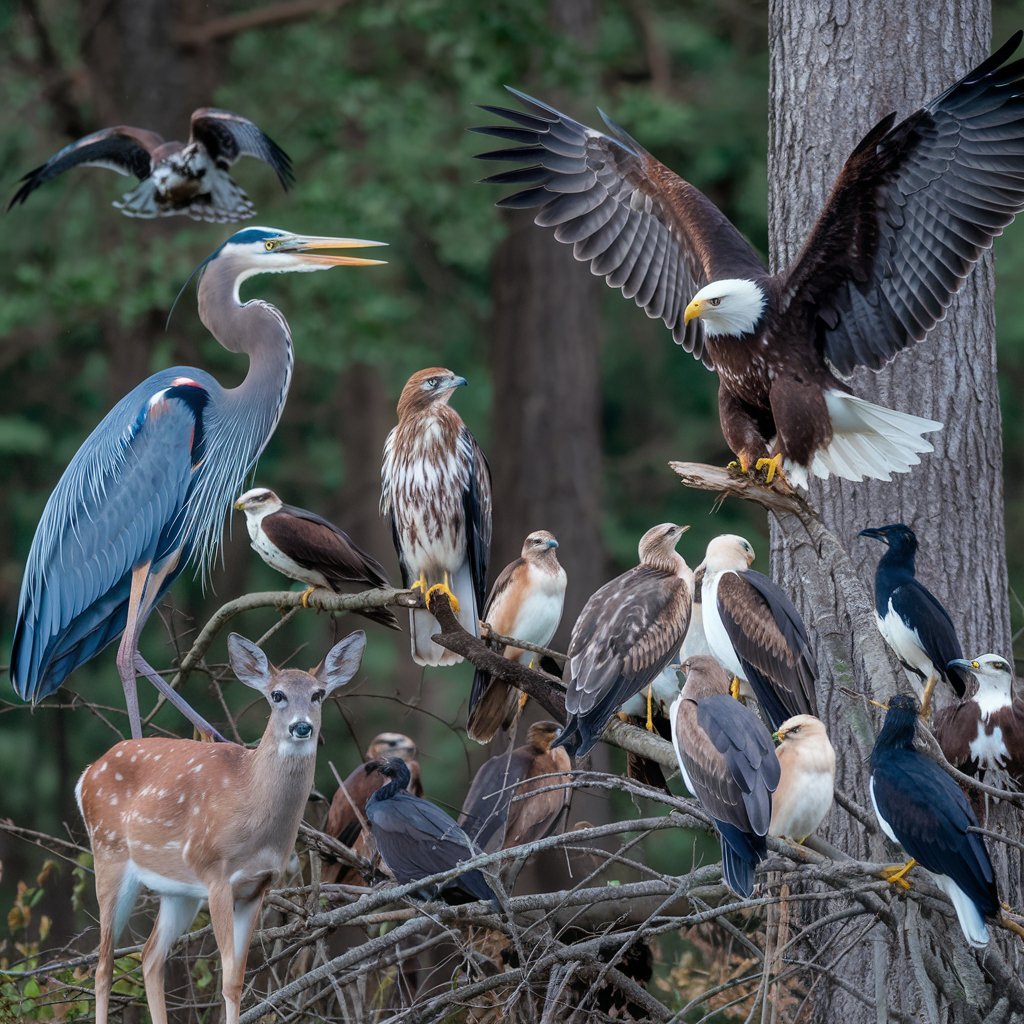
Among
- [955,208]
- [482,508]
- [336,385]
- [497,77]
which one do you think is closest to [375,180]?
[497,77]

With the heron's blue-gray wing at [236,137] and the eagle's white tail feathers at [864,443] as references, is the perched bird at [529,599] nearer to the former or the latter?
the eagle's white tail feathers at [864,443]

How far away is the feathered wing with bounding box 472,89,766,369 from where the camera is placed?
608 centimetres

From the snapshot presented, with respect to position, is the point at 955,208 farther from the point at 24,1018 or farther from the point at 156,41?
the point at 156,41

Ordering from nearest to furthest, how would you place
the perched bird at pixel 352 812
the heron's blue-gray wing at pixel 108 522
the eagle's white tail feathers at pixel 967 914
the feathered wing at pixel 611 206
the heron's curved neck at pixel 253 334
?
the eagle's white tail feathers at pixel 967 914 → the heron's blue-gray wing at pixel 108 522 → the heron's curved neck at pixel 253 334 → the perched bird at pixel 352 812 → the feathered wing at pixel 611 206

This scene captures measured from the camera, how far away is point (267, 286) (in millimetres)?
10883

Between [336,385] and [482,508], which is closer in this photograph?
[482,508]

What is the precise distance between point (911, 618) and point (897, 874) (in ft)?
3.67

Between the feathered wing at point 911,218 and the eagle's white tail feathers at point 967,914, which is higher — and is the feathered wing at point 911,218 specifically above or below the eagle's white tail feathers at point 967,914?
above

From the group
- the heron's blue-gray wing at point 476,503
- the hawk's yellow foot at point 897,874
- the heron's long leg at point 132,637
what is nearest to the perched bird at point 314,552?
the heron's blue-gray wing at point 476,503

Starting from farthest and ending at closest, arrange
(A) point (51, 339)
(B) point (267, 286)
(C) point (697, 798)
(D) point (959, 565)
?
(A) point (51, 339), (B) point (267, 286), (D) point (959, 565), (C) point (697, 798)

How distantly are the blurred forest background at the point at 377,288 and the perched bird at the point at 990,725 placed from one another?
16.4 feet

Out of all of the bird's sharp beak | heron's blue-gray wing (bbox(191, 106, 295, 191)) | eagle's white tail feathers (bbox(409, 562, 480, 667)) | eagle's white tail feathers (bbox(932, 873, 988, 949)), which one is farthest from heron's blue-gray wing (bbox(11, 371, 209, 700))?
eagle's white tail feathers (bbox(932, 873, 988, 949))

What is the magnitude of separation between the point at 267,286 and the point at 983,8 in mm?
6117

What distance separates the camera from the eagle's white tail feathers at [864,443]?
5.09 metres
